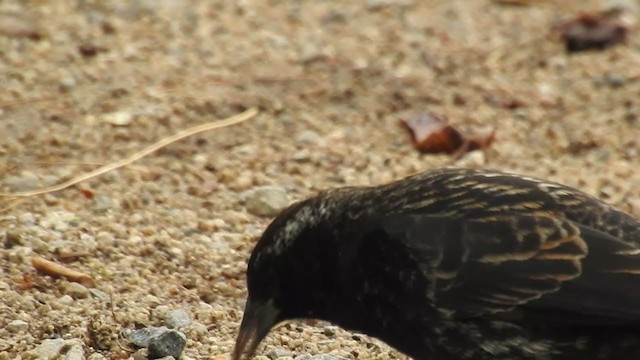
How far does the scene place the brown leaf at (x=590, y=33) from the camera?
10078 millimetres

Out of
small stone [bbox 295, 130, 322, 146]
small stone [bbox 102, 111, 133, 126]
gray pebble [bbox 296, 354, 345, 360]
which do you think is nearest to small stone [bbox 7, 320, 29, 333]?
gray pebble [bbox 296, 354, 345, 360]

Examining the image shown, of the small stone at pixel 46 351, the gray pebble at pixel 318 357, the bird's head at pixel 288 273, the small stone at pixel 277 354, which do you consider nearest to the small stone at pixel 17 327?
the small stone at pixel 46 351

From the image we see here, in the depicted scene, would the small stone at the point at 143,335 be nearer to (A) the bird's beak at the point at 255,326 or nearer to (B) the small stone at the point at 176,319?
(B) the small stone at the point at 176,319

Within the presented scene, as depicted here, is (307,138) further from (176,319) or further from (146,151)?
(176,319)

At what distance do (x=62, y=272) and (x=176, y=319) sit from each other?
560 mm

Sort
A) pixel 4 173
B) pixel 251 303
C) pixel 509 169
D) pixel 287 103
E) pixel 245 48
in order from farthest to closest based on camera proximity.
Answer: pixel 245 48
pixel 287 103
pixel 509 169
pixel 4 173
pixel 251 303

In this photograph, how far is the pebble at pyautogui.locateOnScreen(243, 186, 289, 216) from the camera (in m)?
7.65

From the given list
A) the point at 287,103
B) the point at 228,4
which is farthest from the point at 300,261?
the point at 228,4

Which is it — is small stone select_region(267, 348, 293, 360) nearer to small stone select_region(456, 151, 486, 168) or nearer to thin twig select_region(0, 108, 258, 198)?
thin twig select_region(0, 108, 258, 198)

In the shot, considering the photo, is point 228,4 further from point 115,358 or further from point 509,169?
point 115,358

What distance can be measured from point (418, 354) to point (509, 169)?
2.63 metres

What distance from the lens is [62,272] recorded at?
6.71 metres

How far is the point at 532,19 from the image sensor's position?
1062 centimetres

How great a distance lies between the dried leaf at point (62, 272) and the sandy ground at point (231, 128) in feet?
0.17
